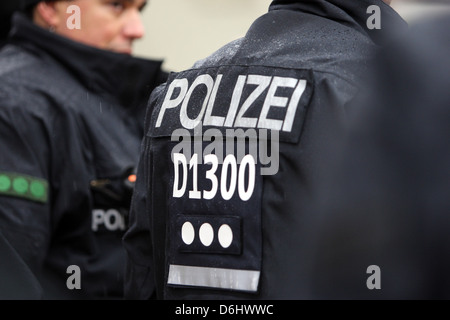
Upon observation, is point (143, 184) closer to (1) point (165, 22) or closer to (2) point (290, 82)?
(2) point (290, 82)

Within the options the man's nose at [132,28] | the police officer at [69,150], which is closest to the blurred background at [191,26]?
the man's nose at [132,28]

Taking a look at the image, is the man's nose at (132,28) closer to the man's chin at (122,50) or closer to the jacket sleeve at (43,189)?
the man's chin at (122,50)

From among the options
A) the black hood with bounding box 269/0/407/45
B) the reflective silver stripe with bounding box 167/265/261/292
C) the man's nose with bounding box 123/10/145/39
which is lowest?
the reflective silver stripe with bounding box 167/265/261/292

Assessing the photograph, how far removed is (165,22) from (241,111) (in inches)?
126

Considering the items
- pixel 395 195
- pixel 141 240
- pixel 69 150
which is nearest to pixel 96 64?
pixel 69 150

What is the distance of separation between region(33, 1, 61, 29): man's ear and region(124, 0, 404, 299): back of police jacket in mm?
1880

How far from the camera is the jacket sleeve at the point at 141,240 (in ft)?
6.88

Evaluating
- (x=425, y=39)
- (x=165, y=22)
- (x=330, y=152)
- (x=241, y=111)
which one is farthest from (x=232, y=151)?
(x=165, y=22)

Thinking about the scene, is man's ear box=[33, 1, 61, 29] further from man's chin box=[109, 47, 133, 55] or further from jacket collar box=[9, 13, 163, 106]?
man's chin box=[109, 47, 133, 55]

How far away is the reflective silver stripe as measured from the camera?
1787 mm

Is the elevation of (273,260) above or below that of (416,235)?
below

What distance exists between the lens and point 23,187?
3104mm

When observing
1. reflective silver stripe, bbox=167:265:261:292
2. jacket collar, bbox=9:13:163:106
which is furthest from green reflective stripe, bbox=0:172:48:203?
reflective silver stripe, bbox=167:265:261:292

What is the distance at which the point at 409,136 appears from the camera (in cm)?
126
